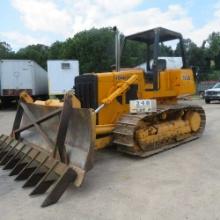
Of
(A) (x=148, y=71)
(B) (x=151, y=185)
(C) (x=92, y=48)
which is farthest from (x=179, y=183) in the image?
(C) (x=92, y=48)

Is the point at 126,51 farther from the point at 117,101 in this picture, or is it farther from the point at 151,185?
the point at 151,185

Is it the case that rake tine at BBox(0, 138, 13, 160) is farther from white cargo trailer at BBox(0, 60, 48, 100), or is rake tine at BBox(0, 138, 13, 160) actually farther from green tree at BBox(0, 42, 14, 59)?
green tree at BBox(0, 42, 14, 59)

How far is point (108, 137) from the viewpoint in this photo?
21.7 feet

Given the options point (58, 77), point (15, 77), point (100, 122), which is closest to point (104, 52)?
point (58, 77)

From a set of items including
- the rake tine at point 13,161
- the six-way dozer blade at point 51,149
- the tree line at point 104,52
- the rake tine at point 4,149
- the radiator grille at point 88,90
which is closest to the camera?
the six-way dozer blade at point 51,149

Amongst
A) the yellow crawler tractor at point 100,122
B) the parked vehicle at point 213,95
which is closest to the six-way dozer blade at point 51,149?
the yellow crawler tractor at point 100,122

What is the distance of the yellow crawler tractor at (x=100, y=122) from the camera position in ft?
16.8

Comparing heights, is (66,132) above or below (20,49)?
below

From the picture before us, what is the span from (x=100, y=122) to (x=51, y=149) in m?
1.45

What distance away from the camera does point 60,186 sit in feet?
15.0

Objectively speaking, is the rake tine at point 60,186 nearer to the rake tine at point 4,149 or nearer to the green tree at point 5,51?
the rake tine at point 4,149

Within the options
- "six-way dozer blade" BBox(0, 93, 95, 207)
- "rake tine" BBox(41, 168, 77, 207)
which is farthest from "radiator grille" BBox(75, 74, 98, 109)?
"rake tine" BBox(41, 168, 77, 207)

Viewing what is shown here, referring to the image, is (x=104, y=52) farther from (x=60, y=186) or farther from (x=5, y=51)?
(x=60, y=186)

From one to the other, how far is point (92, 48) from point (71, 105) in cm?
3720
